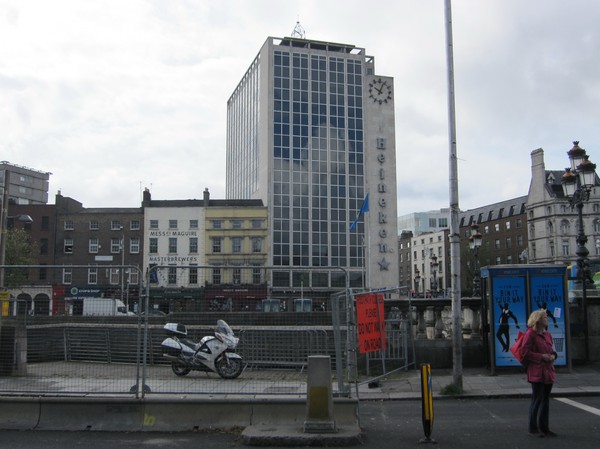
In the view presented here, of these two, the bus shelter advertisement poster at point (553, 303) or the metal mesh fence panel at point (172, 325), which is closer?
the metal mesh fence panel at point (172, 325)

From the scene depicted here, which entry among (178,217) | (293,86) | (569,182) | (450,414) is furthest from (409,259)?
(450,414)

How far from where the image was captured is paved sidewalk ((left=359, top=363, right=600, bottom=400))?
1194 centimetres

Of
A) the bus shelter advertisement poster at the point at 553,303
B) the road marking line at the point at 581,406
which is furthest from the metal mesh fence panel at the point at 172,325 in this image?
the bus shelter advertisement poster at the point at 553,303

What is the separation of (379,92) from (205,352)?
6939 cm

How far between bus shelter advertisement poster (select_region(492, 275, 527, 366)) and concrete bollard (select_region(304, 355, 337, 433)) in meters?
7.16

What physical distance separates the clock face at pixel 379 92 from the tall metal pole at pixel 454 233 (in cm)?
6475

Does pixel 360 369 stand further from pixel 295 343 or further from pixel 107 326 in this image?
pixel 107 326

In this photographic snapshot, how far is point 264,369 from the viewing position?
10.1 m

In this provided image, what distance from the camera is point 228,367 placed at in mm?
10508

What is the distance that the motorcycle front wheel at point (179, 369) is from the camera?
1068 centimetres

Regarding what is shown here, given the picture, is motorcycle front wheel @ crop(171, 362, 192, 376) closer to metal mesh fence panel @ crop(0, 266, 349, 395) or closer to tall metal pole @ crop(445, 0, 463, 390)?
metal mesh fence panel @ crop(0, 266, 349, 395)

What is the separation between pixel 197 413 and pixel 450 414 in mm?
4199

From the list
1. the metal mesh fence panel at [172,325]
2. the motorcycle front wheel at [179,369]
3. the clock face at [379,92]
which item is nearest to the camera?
the metal mesh fence panel at [172,325]

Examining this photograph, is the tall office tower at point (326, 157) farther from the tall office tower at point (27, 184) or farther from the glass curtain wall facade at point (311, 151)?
the tall office tower at point (27, 184)
